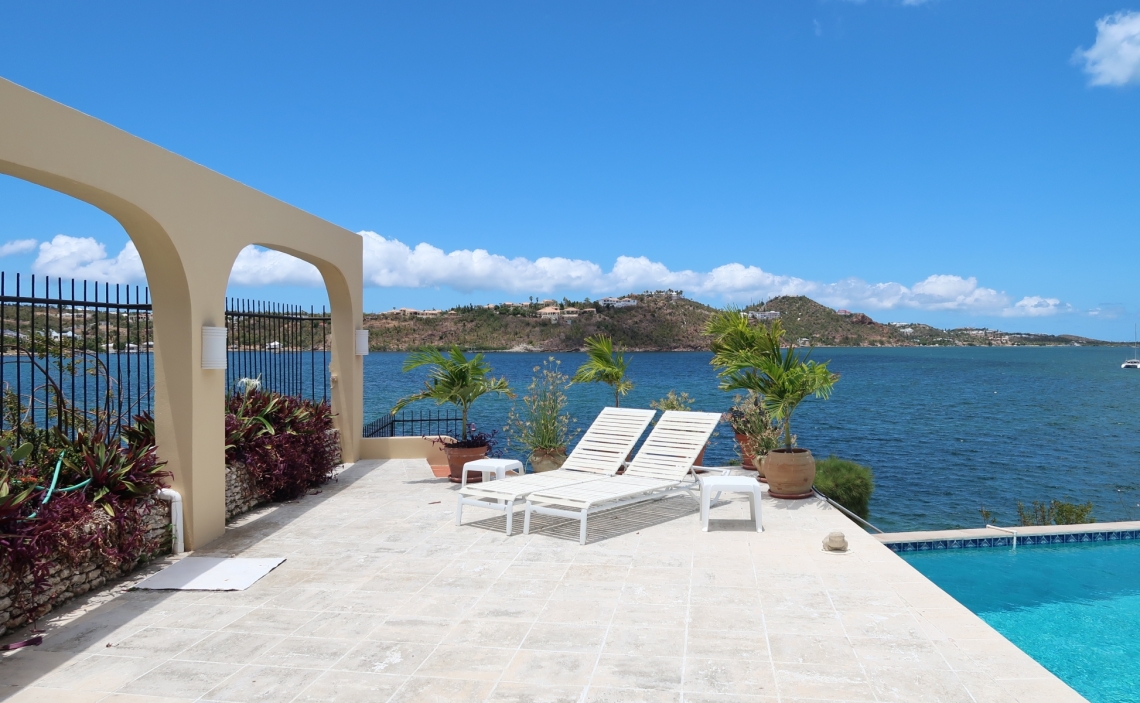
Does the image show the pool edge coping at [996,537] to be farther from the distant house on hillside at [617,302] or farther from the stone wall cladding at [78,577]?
the distant house on hillside at [617,302]

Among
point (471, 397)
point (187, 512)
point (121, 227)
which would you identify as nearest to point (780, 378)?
point (471, 397)

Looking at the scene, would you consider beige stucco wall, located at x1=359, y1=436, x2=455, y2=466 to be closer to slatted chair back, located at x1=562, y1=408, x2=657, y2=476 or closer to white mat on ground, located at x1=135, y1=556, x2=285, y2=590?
slatted chair back, located at x1=562, y1=408, x2=657, y2=476

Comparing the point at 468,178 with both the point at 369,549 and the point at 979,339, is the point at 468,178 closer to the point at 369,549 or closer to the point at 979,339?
the point at 369,549

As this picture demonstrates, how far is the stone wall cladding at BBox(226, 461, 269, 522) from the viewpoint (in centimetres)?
671

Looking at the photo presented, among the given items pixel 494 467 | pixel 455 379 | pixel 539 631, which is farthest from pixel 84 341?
pixel 455 379

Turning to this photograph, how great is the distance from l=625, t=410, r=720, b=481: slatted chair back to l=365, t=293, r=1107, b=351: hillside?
41288 millimetres

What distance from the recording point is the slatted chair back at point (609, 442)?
25.5 feet

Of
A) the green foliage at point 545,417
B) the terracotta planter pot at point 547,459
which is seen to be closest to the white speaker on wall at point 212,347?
the green foliage at point 545,417

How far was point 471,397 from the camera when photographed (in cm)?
922

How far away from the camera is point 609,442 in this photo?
8.05 metres

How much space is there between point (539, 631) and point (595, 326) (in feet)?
184

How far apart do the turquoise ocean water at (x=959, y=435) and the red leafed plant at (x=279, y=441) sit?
22.7 ft

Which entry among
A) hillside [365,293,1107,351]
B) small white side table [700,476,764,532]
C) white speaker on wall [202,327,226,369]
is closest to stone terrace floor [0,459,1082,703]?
small white side table [700,476,764,532]

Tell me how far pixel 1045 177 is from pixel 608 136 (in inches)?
513
